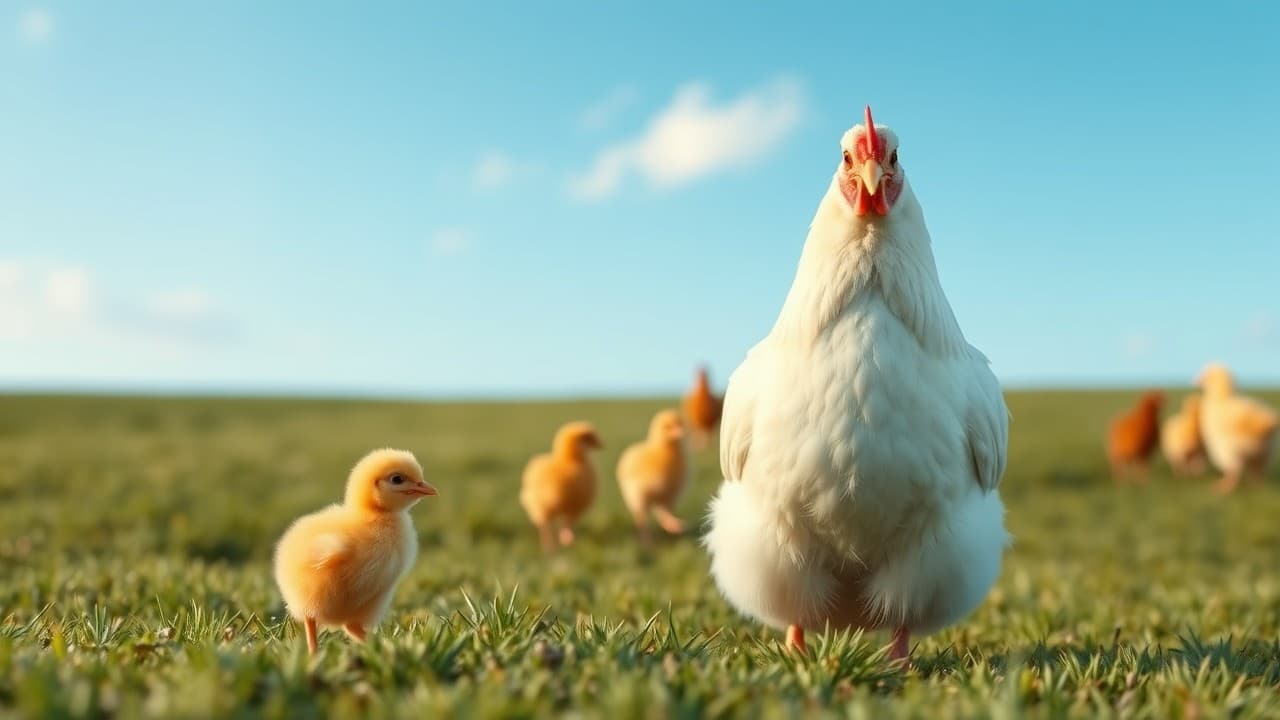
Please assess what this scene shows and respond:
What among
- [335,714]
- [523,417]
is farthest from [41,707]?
[523,417]

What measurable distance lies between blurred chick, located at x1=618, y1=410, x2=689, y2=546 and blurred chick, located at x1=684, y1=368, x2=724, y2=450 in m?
7.19

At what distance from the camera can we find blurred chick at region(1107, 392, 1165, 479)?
730 inches

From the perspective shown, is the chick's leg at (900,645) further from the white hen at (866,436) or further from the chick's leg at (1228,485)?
the chick's leg at (1228,485)

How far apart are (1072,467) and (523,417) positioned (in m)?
19.7

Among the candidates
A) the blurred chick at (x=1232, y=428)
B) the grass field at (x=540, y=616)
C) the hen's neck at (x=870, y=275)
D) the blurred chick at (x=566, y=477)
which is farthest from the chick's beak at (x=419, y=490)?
the blurred chick at (x=1232, y=428)

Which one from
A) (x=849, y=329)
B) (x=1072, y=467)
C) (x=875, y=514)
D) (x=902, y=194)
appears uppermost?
(x=902, y=194)

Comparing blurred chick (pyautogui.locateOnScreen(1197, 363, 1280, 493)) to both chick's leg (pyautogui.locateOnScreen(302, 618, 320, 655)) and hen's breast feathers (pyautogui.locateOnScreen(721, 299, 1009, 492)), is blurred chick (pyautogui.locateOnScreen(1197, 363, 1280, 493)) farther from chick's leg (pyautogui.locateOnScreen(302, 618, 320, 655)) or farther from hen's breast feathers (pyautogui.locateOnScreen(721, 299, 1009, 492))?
chick's leg (pyautogui.locateOnScreen(302, 618, 320, 655))

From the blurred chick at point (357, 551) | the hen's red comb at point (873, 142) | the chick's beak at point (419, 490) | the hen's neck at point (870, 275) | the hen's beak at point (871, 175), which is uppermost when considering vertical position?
the hen's red comb at point (873, 142)

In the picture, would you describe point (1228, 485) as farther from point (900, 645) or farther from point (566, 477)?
point (900, 645)

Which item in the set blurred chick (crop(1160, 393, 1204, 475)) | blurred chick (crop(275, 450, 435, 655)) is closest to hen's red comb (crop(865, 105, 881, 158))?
blurred chick (crop(275, 450, 435, 655))

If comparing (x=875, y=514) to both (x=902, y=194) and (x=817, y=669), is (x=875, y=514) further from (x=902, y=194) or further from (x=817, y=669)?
(x=902, y=194)

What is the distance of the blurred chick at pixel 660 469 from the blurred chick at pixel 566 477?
1.53 feet

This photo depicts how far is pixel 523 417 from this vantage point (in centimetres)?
3281

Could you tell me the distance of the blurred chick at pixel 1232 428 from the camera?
54.6 ft
